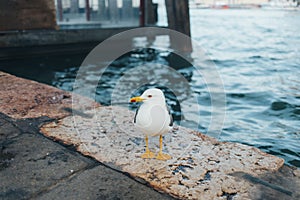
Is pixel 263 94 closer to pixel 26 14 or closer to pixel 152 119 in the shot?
pixel 152 119

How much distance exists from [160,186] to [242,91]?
6.44 m

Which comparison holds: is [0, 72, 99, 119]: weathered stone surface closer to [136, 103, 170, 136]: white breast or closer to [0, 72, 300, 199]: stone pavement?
[0, 72, 300, 199]: stone pavement

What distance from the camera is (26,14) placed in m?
9.61

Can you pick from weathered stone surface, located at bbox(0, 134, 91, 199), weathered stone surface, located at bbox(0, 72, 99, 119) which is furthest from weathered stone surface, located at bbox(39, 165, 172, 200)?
weathered stone surface, located at bbox(0, 72, 99, 119)

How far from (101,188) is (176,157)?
0.79 metres

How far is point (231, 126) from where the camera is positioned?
19.2 feet

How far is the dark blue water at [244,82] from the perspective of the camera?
17.9 ft

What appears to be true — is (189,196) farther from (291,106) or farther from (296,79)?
(296,79)

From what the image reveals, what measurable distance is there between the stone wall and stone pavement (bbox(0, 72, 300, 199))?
698cm

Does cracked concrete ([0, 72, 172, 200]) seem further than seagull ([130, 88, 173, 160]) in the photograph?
No

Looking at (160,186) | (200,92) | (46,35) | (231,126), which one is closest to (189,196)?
(160,186)

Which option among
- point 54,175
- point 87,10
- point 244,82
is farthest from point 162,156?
point 87,10

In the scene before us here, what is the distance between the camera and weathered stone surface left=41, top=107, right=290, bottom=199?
2293 mm

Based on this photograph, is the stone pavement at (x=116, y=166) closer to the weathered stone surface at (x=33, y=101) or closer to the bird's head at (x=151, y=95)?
the weathered stone surface at (x=33, y=101)
